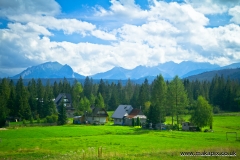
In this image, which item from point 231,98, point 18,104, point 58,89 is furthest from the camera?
point 58,89

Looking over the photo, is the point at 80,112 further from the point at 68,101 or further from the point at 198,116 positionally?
the point at 198,116

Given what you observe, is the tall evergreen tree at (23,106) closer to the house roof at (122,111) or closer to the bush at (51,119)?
the bush at (51,119)

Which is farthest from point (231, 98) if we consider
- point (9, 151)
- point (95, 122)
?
point (9, 151)

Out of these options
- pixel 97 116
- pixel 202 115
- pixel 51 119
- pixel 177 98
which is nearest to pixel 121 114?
pixel 97 116

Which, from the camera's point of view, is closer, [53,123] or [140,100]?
[53,123]

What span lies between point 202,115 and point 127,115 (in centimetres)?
3189

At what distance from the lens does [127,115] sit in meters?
88.1

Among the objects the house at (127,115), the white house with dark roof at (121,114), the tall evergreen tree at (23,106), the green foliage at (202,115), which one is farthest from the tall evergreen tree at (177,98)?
the tall evergreen tree at (23,106)

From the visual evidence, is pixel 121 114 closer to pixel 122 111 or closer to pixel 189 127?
pixel 122 111

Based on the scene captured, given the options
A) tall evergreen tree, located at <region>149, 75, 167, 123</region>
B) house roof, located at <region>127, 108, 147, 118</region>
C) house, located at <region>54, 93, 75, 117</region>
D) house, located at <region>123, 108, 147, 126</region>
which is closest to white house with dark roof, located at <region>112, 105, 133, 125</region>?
house, located at <region>123, 108, 147, 126</region>

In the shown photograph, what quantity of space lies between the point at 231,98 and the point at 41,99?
87062mm

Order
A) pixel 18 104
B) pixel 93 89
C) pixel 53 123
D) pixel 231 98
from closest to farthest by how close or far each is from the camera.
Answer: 1. pixel 53 123
2. pixel 18 104
3. pixel 231 98
4. pixel 93 89

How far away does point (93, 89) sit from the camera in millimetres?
151125

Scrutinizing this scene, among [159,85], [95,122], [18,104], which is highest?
[159,85]
